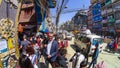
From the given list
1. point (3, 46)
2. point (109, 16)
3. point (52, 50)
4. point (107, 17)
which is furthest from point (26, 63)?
Result: point (107, 17)

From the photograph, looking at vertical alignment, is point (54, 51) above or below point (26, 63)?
below

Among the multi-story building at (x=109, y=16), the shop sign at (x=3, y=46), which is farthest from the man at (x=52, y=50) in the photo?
the multi-story building at (x=109, y=16)

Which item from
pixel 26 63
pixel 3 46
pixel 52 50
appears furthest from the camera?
pixel 52 50

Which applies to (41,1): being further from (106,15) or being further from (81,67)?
(106,15)

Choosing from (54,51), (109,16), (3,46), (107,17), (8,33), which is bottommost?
(107,17)

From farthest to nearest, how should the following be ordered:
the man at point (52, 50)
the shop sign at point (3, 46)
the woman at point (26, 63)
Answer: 1. the man at point (52, 50)
2. the shop sign at point (3, 46)
3. the woman at point (26, 63)

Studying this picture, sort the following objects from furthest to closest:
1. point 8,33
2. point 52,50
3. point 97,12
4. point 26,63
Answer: point 97,12
point 52,50
point 8,33
point 26,63

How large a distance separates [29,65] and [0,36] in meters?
1.50

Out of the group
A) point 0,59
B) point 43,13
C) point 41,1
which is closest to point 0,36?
point 0,59

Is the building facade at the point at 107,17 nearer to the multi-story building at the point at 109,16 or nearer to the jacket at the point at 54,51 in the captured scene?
the multi-story building at the point at 109,16

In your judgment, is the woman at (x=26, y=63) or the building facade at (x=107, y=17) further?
the building facade at (x=107, y=17)

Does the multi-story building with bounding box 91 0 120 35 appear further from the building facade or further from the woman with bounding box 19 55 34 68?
the woman with bounding box 19 55 34 68

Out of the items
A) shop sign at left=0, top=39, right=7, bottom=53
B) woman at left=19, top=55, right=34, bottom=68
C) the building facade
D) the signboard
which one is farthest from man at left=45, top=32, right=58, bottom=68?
the signboard

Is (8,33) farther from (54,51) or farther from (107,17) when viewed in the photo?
(107,17)
